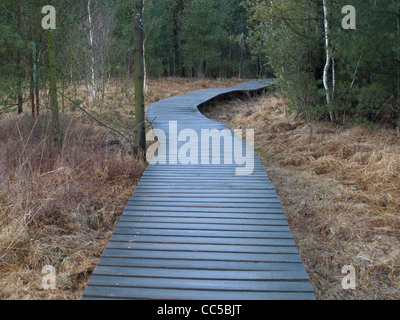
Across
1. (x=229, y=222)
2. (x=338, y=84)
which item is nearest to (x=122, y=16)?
(x=338, y=84)

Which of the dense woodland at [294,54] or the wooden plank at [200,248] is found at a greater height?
the dense woodland at [294,54]

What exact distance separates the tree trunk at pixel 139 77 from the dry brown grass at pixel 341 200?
222 centimetres

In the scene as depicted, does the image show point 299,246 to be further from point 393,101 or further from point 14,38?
point 14,38

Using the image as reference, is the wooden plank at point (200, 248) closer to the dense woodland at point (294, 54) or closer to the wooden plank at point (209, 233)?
the wooden plank at point (209, 233)

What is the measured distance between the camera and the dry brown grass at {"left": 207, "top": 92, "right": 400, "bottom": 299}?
133 inches

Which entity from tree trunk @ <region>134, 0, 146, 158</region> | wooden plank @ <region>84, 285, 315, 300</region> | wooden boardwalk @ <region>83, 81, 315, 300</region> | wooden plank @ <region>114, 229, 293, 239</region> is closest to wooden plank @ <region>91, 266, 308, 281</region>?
wooden boardwalk @ <region>83, 81, 315, 300</region>

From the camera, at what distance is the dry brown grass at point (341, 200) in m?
3.39

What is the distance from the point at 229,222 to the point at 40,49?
5297mm

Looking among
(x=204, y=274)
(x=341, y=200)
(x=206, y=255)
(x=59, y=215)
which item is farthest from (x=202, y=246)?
(x=341, y=200)

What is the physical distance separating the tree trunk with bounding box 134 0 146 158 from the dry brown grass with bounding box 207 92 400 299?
2.22 metres

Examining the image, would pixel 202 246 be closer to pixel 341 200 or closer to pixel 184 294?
pixel 184 294

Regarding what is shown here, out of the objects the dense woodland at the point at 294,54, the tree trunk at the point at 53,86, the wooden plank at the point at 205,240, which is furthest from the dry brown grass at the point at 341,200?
the tree trunk at the point at 53,86

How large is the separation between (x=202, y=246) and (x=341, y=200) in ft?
8.28

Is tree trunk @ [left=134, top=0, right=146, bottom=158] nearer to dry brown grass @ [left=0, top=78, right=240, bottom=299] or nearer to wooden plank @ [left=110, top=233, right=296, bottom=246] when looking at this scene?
dry brown grass @ [left=0, top=78, right=240, bottom=299]
